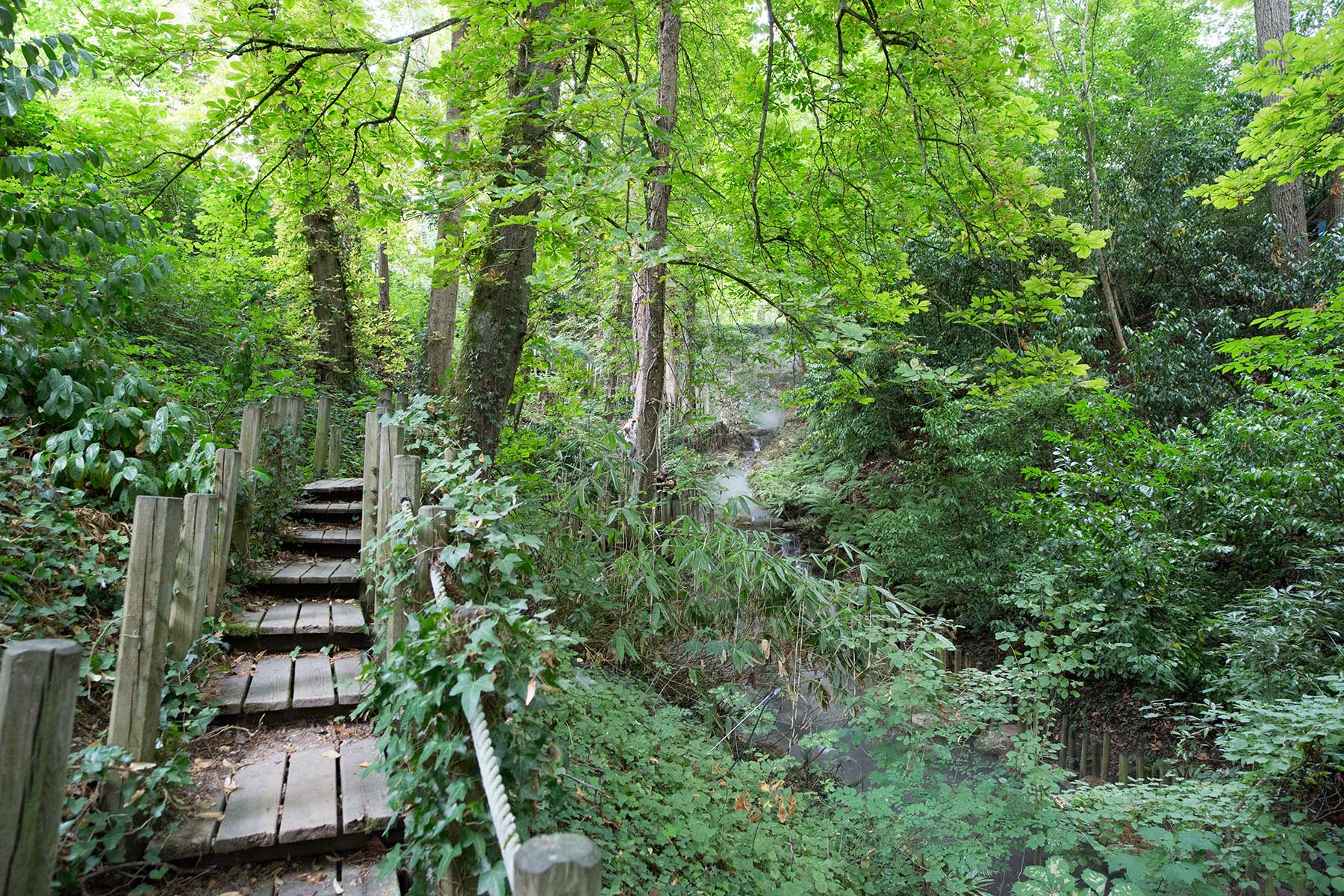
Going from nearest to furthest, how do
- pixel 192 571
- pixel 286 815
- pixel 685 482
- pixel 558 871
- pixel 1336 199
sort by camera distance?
pixel 558 871, pixel 286 815, pixel 192 571, pixel 685 482, pixel 1336 199

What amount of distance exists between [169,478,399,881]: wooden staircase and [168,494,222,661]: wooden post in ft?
1.23

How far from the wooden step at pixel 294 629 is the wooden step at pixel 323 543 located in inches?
42.9

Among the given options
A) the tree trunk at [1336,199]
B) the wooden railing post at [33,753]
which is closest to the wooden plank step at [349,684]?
the wooden railing post at [33,753]

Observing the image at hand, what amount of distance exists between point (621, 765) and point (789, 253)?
4164mm

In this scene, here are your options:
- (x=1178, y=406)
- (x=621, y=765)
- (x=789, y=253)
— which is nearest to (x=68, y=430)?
(x=621, y=765)

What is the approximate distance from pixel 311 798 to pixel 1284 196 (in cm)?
1314

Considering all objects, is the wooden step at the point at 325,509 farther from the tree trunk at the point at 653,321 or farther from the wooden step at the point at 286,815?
the wooden step at the point at 286,815

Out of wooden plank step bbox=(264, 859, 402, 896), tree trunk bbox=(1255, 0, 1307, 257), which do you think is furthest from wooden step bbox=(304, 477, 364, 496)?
tree trunk bbox=(1255, 0, 1307, 257)

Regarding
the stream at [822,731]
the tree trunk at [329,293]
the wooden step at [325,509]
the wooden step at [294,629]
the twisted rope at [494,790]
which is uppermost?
the tree trunk at [329,293]

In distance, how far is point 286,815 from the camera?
8.29 feet

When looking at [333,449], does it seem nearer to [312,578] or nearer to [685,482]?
[312,578]

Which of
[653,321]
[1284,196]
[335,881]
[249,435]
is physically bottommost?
[335,881]

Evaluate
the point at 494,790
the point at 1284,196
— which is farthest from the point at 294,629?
the point at 1284,196

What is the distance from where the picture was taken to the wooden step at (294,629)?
12.7 ft
